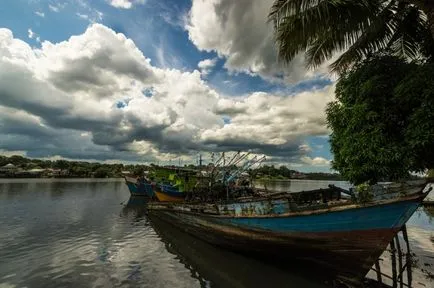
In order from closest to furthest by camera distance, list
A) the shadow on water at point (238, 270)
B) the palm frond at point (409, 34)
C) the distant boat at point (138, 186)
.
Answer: the shadow on water at point (238, 270)
the palm frond at point (409, 34)
the distant boat at point (138, 186)

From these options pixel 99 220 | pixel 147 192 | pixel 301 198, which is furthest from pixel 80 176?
pixel 301 198

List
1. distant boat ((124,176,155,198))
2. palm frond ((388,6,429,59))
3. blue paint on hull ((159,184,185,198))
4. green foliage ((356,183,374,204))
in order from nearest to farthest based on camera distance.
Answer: green foliage ((356,183,374,204)), palm frond ((388,6,429,59)), blue paint on hull ((159,184,185,198)), distant boat ((124,176,155,198))

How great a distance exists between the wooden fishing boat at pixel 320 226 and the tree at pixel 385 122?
120 cm

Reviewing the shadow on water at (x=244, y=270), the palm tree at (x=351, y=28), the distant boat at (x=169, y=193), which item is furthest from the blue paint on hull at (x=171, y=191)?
the palm tree at (x=351, y=28)

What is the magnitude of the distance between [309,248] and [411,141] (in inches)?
189

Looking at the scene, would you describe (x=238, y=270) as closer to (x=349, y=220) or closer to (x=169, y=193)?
(x=349, y=220)

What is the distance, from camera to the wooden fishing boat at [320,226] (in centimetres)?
798

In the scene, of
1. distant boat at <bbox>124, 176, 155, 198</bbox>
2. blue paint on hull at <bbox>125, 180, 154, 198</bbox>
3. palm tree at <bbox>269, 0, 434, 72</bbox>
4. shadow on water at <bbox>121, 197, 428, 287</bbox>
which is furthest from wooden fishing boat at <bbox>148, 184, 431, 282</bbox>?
distant boat at <bbox>124, 176, 155, 198</bbox>

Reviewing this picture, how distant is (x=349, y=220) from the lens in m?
8.57

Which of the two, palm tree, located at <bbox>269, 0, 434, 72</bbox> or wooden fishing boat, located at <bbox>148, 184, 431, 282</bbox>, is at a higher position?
palm tree, located at <bbox>269, 0, 434, 72</bbox>

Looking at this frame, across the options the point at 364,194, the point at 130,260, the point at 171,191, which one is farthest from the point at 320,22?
the point at 171,191

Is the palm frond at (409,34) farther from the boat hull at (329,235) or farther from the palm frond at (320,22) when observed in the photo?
the boat hull at (329,235)

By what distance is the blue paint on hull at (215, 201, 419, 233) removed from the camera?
Result: 7.79 meters

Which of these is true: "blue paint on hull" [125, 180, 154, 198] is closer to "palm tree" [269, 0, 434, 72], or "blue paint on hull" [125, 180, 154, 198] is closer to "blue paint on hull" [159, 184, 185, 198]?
"blue paint on hull" [159, 184, 185, 198]
